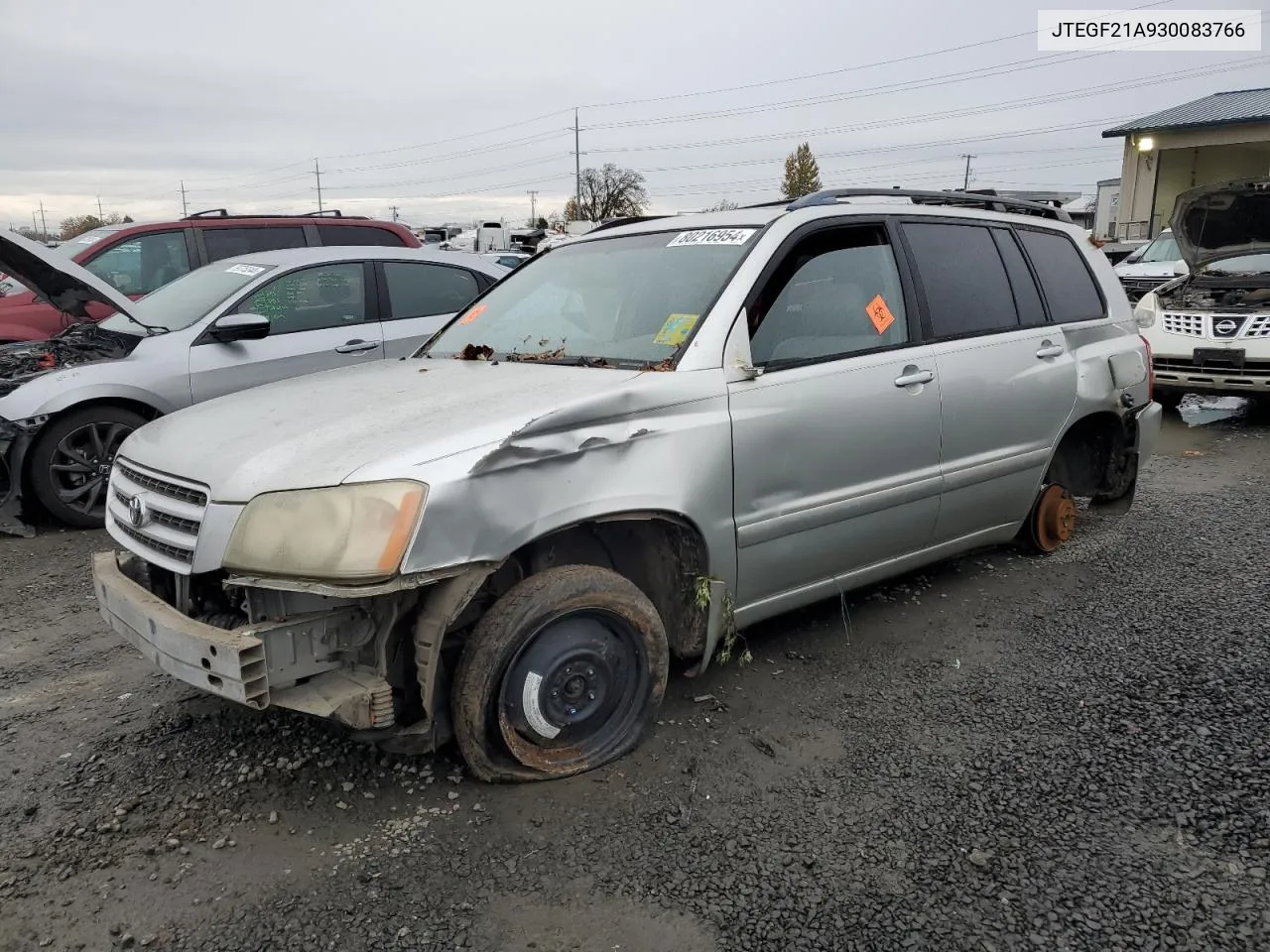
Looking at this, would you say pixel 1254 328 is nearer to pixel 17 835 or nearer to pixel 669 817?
pixel 669 817

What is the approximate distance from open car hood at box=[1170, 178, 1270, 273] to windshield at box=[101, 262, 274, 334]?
8.20m

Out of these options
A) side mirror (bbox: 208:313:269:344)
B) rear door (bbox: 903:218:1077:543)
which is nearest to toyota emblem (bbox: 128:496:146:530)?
rear door (bbox: 903:218:1077:543)

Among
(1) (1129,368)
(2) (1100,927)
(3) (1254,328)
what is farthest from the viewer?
(3) (1254,328)

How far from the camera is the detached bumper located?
2.33 meters

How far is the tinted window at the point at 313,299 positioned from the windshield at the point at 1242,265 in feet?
26.9

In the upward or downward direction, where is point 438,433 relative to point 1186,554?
upward

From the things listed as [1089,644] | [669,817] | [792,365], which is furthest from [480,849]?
[1089,644]

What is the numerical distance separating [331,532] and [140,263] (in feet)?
23.2

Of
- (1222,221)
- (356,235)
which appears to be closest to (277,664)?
(356,235)

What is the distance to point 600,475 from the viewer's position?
270 centimetres

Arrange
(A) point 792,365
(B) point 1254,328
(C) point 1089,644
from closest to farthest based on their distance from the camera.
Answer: (A) point 792,365 < (C) point 1089,644 < (B) point 1254,328

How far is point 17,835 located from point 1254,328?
9.24 metres

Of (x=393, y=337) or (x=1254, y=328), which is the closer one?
(x=393, y=337)

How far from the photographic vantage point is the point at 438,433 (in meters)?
2.54
